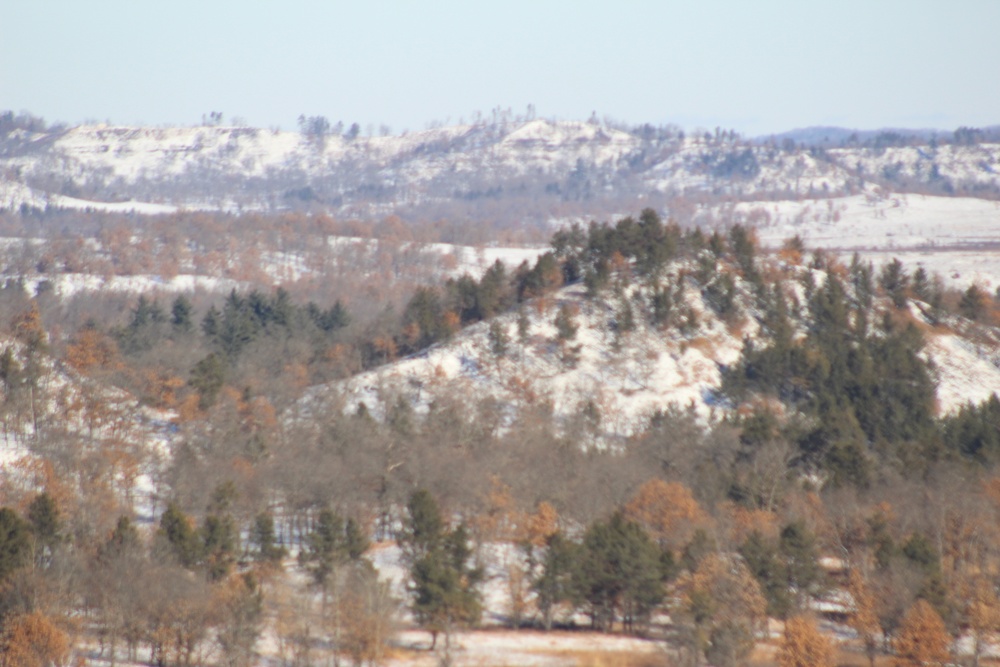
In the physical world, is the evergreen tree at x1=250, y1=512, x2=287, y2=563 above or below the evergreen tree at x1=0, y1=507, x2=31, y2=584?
below

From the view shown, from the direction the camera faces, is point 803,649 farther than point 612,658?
No

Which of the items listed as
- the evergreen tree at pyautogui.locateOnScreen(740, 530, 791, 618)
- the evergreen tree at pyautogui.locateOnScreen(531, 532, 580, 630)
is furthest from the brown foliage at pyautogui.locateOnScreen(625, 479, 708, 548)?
the evergreen tree at pyautogui.locateOnScreen(531, 532, 580, 630)

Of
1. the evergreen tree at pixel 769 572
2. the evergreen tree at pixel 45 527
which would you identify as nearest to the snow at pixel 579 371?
the evergreen tree at pixel 769 572

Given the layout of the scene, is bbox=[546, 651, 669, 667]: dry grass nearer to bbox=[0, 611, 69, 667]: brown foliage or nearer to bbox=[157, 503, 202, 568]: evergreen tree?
bbox=[157, 503, 202, 568]: evergreen tree

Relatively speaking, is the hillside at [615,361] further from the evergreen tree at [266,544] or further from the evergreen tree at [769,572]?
the evergreen tree at [769,572]

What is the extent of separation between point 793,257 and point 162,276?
77047 mm

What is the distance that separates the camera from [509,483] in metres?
39.9

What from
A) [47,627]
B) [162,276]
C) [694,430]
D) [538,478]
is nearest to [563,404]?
[694,430]

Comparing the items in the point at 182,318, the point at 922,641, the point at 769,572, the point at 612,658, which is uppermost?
the point at 922,641

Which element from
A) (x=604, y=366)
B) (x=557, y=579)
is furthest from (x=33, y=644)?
(x=604, y=366)

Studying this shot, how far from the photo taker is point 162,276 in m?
123

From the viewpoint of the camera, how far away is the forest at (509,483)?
2656 cm

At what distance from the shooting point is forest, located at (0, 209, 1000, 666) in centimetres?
2656

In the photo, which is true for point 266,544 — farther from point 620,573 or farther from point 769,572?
point 769,572
